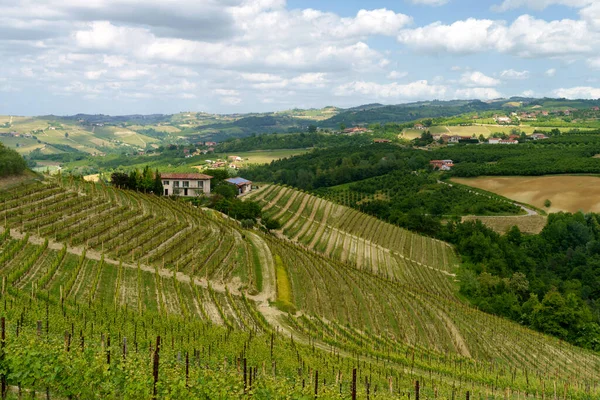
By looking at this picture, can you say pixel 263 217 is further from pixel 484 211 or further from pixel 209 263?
pixel 484 211

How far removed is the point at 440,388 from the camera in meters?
22.4

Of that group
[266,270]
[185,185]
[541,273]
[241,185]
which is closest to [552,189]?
[541,273]

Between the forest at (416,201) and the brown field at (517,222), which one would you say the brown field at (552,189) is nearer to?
the forest at (416,201)

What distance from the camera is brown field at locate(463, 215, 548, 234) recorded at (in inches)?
3243

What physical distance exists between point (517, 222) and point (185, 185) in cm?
Answer: 5716

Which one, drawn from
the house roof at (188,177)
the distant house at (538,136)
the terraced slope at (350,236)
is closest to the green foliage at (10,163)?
the house roof at (188,177)

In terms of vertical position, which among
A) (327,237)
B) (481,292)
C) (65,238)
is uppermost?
(65,238)

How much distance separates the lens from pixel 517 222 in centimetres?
8406

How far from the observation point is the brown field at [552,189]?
89.7 meters

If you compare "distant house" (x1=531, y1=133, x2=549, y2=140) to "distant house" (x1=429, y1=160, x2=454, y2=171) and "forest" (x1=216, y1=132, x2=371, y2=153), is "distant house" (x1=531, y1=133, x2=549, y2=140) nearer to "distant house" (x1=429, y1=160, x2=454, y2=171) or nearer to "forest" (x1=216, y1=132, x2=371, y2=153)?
"distant house" (x1=429, y1=160, x2=454, y2=171)

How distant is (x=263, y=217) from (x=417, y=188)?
47637 mm

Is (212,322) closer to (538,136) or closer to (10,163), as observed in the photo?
(10,163)

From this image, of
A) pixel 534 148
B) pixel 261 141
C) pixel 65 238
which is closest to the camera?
pixel 65 238

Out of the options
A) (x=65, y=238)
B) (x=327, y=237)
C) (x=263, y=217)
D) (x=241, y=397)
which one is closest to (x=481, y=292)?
(x=327, y=237)
